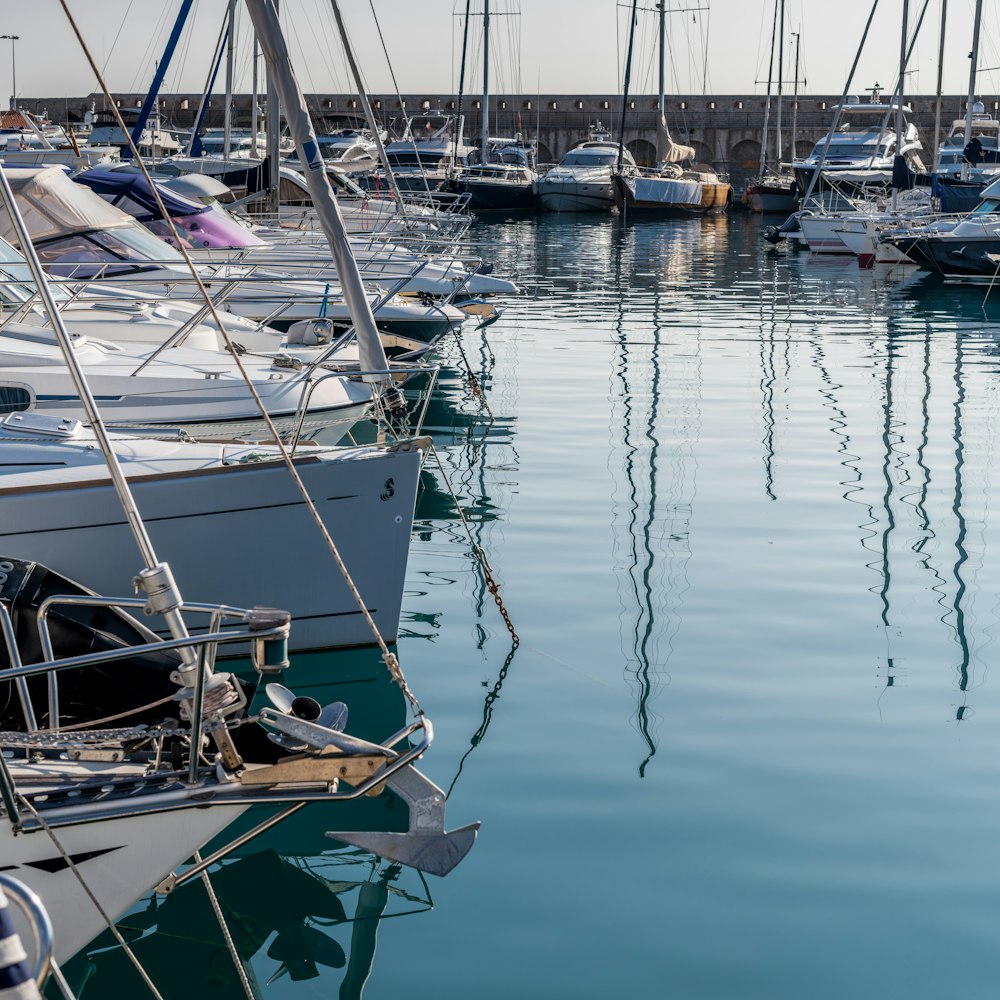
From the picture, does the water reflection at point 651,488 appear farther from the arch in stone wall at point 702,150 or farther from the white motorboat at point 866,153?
the arch in stone wall at point 702,150

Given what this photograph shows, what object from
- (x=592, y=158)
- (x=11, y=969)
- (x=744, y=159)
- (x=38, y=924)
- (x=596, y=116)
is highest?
(x=596, y=116)

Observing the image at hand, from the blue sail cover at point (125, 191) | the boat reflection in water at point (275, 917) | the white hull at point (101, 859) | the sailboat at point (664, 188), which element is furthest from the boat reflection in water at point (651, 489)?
the sailboat at point (664, 188)

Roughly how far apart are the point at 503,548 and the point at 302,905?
403 centimetres

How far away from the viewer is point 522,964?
4070 mm

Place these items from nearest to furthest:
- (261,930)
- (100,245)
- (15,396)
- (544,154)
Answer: (261,930) < (15,396) < (100,245) < (544,154)

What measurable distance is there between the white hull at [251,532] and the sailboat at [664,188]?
40.7m

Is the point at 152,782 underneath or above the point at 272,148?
underneath

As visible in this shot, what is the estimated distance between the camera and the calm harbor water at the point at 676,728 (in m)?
4.13

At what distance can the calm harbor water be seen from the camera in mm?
4133

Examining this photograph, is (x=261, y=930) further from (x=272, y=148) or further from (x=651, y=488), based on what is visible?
(x=272, y=148)

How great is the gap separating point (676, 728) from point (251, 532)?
1935mm

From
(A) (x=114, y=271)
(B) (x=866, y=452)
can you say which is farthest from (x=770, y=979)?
(A) (x=114, y=271)

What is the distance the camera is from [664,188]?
4612 cm

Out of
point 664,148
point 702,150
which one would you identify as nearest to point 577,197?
point 664,148
